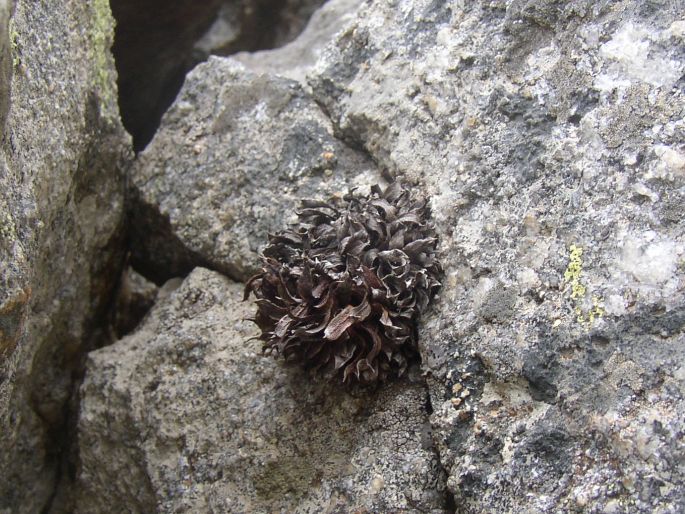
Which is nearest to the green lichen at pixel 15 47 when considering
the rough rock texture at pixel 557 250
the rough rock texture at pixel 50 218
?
the rough rock texture at pixel 50 218

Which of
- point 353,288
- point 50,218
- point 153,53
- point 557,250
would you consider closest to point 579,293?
point 557,250

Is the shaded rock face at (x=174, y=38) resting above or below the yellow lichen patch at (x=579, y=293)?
above

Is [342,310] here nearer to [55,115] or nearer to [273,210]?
[273,210]

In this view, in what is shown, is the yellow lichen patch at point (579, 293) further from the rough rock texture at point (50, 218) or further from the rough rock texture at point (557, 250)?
the rough rock texture at point (50, 218)

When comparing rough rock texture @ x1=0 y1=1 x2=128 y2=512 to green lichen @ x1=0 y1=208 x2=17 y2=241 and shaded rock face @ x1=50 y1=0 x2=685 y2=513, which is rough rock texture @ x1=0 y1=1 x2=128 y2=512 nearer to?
green lichen @ x1=0 y1=208 x2=17 y2=241

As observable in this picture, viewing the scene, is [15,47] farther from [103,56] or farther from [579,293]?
[579,293]

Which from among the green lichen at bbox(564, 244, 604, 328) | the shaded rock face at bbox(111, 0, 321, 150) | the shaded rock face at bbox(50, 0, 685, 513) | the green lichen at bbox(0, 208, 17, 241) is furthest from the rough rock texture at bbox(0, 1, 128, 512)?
the green lichen at bbox(564, 244, 604, 328)
